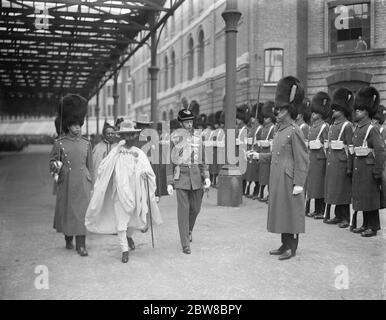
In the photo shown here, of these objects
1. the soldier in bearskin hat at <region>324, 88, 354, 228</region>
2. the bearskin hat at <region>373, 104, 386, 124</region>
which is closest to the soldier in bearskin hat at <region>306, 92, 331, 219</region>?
the soldier in bearskin hat at <region>324, 88, 354, 228</region>

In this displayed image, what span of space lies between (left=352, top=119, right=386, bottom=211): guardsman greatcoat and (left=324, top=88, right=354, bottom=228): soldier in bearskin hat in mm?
469

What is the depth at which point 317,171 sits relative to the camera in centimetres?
876

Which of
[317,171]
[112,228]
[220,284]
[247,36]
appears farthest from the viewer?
[247,36]

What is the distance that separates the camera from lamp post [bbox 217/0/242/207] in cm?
1026

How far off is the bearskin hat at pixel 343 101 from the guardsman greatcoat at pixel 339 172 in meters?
0.20

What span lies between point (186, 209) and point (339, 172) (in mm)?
2887

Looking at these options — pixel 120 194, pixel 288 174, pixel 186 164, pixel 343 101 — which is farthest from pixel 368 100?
pixel 120 194

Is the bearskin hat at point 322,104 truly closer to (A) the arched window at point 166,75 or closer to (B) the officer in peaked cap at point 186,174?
(B) the officer in peaked cap at point 186,174

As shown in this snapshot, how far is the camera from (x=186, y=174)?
6.46m

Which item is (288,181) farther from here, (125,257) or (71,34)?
(71,34)

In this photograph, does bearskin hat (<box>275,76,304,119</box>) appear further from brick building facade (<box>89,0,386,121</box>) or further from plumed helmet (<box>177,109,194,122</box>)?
brick building facade (<box>89,0,386,121</box>)
